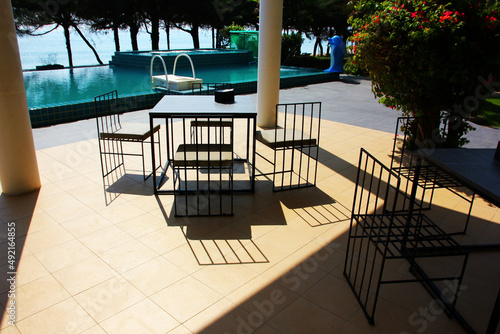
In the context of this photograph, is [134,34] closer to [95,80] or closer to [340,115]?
[95,80]

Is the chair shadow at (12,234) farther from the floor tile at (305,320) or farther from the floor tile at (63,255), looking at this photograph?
the floor tile at (305,320)

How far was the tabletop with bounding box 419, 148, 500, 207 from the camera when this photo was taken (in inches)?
75.1

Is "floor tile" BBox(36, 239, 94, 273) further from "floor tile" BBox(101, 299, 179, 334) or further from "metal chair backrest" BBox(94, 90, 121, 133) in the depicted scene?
"metal chair backrest" BBox(94, 90, 121, 133)

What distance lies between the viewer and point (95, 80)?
40.3 ft

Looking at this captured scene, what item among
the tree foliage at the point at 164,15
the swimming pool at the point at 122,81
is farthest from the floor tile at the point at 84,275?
the tree foliage at the point at 164,15

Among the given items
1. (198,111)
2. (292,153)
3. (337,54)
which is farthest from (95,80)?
(292,153)

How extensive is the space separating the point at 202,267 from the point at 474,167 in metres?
1.91

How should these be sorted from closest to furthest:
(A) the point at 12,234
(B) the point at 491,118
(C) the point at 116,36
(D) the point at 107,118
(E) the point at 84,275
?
(E) the point at 84,275
(A) the point at 12,234
(D) the point at 107,118
(B) the point at 491,118
(C) the point at 116,36

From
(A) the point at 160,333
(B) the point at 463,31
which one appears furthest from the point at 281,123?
(A) the point at 160,333

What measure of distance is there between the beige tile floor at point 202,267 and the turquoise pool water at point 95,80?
5.83 meters

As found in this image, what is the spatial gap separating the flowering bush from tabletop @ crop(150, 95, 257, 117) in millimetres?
1526

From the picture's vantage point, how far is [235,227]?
3.27 meters

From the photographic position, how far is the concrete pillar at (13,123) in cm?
338

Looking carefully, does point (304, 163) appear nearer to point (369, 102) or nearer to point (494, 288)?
point (494, 288)
